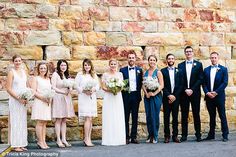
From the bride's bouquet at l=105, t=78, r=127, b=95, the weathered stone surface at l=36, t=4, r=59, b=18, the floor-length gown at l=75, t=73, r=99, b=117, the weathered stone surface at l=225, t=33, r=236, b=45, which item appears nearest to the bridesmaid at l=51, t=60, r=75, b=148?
the floor-length gown at l=75, t=73, r=99, b=117

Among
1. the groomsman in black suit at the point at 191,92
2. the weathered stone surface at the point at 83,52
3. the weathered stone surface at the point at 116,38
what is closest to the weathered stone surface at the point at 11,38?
the weathered stone surface at the point at 83,52

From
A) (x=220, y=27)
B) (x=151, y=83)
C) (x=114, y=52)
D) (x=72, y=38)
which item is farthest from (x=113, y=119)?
(x=220, y=27)

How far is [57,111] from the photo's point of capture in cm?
945

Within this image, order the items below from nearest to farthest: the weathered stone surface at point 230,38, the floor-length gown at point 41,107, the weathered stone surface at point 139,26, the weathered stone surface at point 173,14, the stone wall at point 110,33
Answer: the floor-length gown at point 41,107 → the stone wall at point 110,33 → the weathered stone surface at point 139,26 → the weathered stone surface at point 173,14 → the weathered stone surface at point 230,38

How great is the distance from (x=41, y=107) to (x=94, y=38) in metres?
2.20

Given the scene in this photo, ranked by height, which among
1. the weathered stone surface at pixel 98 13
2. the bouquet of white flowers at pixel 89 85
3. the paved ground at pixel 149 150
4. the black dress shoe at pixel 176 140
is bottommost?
the paved ground at pixel 149 150

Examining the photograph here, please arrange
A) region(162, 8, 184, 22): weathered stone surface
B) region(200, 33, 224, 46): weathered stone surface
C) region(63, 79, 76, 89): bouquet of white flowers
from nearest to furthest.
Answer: region(63, 79, 76, 89): bouquet of white flowers
region(162, 8, 184, 22): weathered stone surface
region(200, 33, 224, 46): weathered stone surface

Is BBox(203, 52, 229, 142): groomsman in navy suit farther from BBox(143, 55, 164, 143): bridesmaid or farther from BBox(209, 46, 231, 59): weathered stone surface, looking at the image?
BBox(209, 46, 231, 59): weathered stone surface

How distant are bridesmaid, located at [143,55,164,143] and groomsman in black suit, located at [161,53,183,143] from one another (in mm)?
153

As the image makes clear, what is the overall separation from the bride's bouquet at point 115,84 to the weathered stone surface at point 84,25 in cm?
154

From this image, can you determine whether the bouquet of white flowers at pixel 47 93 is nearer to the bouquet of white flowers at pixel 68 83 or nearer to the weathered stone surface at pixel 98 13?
the bouquet of white flowers at pixel 68 83

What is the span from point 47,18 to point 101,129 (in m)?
2.72

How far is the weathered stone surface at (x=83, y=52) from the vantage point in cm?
1038

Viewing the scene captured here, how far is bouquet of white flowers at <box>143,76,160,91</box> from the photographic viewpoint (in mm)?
9648
